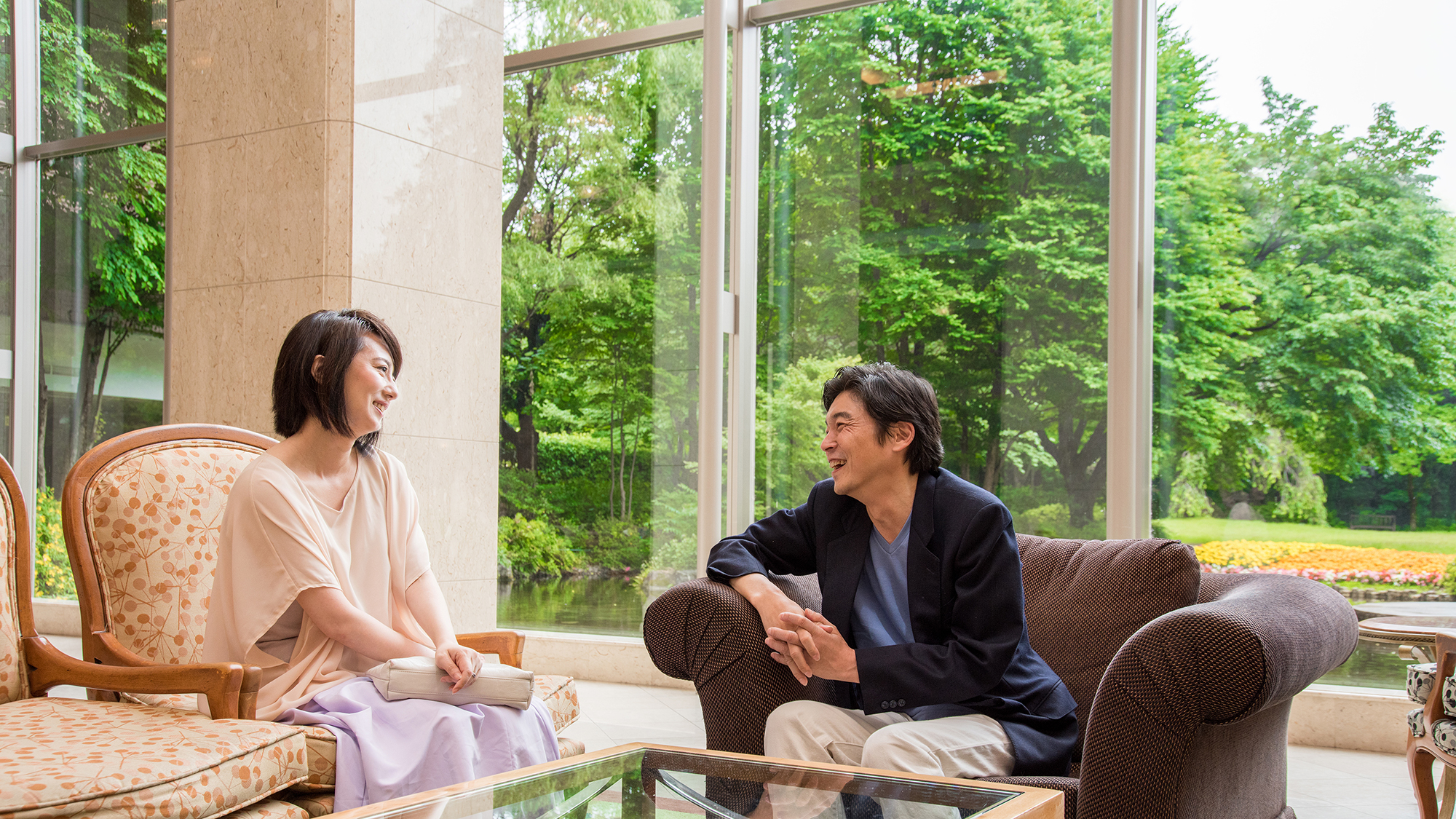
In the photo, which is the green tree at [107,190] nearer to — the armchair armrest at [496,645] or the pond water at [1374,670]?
the armchair armrest at [496,645]

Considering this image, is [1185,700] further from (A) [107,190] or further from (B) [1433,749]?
→ (A) [107,190]

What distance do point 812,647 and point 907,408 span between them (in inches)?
18.9

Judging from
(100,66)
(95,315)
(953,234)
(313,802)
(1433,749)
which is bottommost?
(1433,749)

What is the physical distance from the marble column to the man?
1.83 m

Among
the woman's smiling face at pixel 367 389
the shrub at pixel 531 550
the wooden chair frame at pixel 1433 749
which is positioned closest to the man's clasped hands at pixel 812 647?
the woman's smiling face at pixel 367 389

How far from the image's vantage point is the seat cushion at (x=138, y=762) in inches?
53.2

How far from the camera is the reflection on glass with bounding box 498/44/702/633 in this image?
15.8ft

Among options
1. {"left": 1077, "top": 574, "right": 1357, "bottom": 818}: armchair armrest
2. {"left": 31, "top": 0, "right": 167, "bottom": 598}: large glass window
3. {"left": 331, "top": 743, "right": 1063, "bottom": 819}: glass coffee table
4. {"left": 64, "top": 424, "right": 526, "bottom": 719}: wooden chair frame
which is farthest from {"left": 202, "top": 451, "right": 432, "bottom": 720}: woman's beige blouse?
{"left": 31, "top": 0, "right": 167, "bottom": 598}: large glass window

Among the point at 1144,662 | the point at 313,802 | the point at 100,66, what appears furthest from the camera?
the point at 100,66

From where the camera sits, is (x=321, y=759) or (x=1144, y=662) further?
(x=321, y=759)

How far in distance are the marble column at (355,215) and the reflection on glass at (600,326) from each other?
41.2 inches

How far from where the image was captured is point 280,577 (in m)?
1.80

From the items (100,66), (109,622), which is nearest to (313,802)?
(109,622)

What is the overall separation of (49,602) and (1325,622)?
6271 mm
